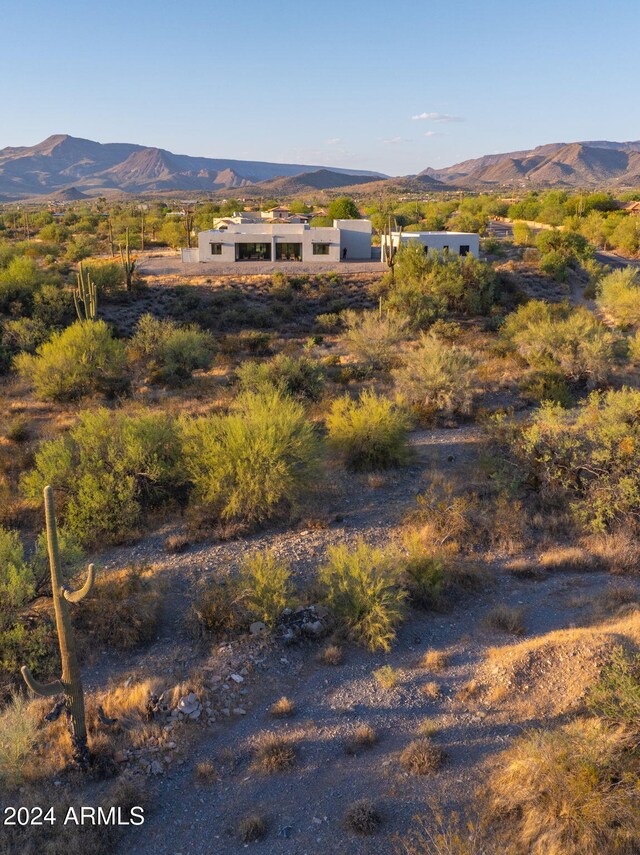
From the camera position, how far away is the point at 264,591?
854cm

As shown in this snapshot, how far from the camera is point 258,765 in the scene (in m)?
6.22

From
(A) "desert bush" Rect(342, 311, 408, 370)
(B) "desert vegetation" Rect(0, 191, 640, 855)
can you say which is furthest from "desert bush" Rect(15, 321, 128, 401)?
(A) "desert bush" Rect(342, 311, 408, 370)

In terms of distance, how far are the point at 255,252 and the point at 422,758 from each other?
121ft

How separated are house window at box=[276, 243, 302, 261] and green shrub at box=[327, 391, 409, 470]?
27.6 meters

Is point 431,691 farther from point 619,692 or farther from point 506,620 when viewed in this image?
point 619,692

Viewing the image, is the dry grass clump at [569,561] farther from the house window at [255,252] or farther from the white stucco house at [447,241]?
the house window at [255,252]

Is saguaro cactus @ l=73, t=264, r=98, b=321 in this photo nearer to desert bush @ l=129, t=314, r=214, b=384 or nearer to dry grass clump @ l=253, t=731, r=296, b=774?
desert bush @ l=129, t=314, r=214, b=384

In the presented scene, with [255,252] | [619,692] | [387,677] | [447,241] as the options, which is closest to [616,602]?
[619,692]

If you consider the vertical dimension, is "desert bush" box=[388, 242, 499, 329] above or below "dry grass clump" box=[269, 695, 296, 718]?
above

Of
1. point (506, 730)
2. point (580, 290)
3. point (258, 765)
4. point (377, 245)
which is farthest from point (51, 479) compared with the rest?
point (377, 245)

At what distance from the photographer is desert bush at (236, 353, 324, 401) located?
57.8ft

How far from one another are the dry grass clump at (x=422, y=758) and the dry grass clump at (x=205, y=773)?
6.13 feet

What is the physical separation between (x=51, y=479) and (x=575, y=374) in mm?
15247

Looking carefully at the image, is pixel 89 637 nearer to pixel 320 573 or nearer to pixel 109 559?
pixel 109 559
